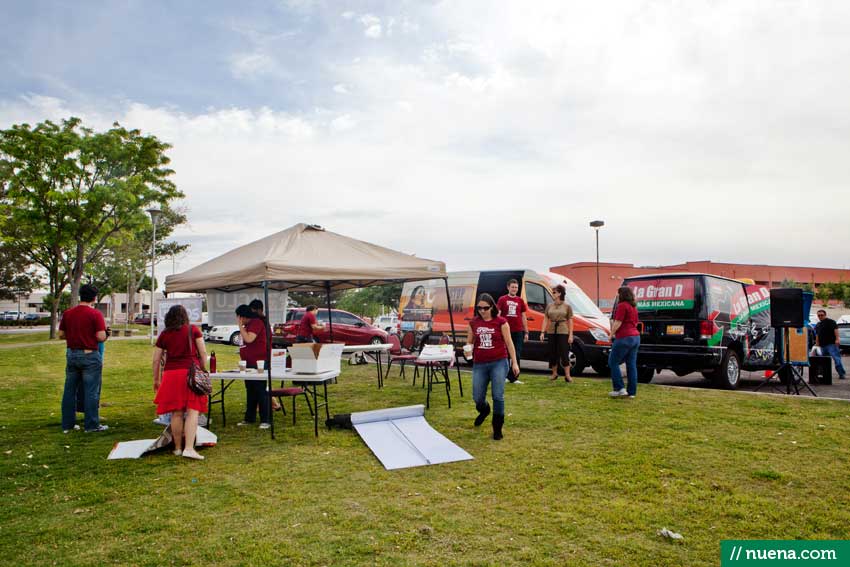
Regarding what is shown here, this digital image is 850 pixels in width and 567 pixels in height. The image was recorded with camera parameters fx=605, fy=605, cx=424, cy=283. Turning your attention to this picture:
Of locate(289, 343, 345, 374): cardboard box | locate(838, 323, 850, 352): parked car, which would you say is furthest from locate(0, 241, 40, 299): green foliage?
locate(838, 323, 850, 352): parked car

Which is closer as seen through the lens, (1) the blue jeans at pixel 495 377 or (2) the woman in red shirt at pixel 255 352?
(1) the blue jeans at pixel 495 377

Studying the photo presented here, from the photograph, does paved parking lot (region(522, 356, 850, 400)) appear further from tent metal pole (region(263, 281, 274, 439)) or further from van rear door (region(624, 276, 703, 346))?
tent metal pole (region(263, 281, 274, 439))

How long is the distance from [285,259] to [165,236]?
3653cm

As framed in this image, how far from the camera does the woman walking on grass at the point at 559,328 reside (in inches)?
425

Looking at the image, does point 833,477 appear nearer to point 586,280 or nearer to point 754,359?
point 754,359

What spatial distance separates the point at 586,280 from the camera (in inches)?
1902

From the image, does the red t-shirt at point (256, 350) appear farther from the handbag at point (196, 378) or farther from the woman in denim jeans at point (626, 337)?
the woman in denim jeans at point (626, 337)

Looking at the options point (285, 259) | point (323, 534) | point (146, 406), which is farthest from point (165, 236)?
point (323, 534)

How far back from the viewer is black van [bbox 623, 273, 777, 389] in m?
10.1

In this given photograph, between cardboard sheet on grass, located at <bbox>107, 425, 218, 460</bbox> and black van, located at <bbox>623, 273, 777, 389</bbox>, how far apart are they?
Result: 295 inches

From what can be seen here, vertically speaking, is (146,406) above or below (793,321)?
below

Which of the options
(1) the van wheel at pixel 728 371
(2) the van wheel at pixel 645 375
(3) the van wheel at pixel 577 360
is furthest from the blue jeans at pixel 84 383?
(1) the van wheel at pixel 728 371

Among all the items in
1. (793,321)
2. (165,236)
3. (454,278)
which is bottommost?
(793,321)

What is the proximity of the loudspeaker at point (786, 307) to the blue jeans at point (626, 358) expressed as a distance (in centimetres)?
277
